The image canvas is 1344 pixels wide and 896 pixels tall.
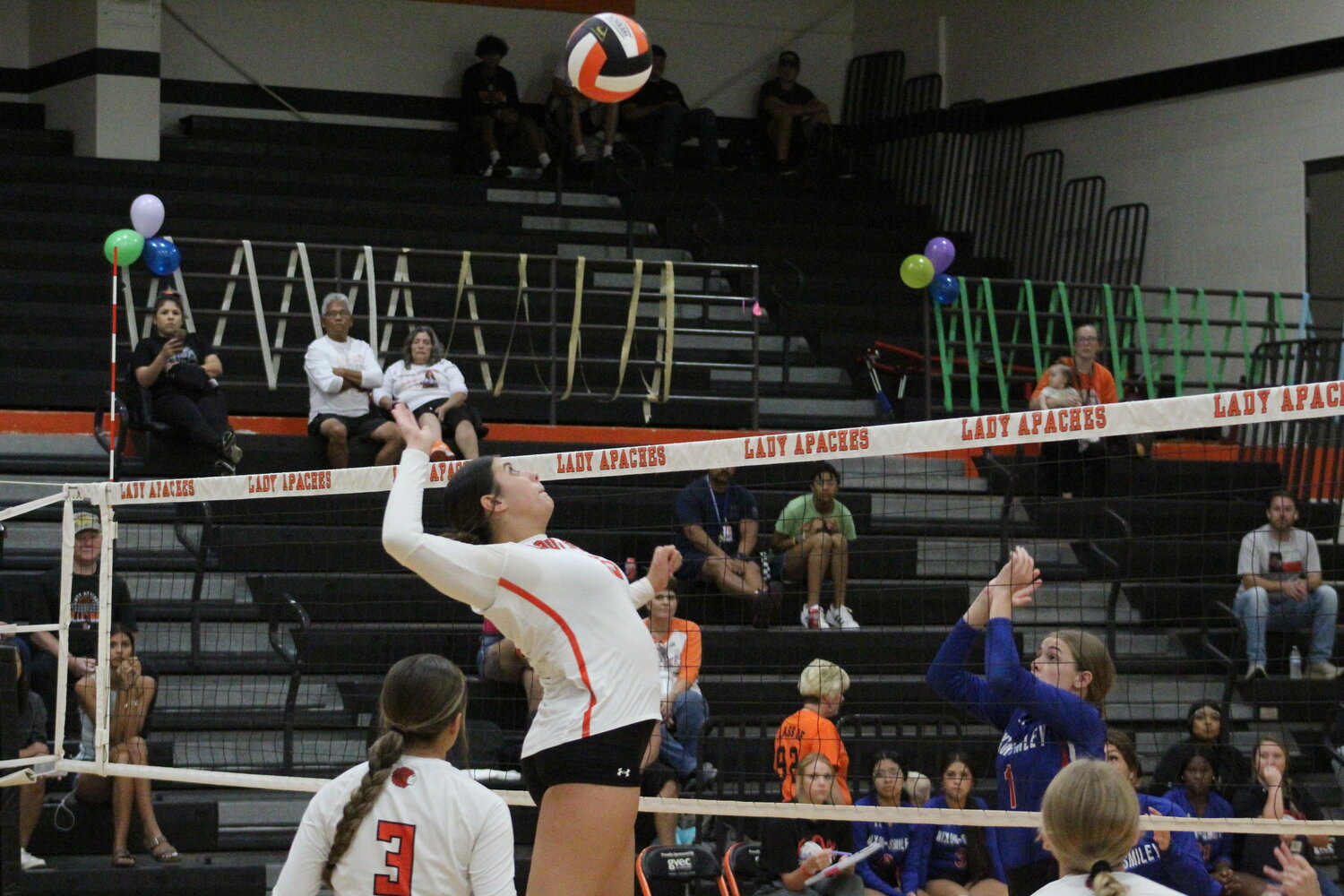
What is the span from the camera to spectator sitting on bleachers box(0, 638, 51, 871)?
8.27 metres

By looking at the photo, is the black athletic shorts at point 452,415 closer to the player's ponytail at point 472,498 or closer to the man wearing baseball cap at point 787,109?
the player's ponytail at point 472,498

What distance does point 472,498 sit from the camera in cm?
459

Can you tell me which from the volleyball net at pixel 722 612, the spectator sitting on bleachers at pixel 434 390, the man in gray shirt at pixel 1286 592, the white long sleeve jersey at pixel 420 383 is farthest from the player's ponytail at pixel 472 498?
the white long sleeve jersey at pixel 420 383

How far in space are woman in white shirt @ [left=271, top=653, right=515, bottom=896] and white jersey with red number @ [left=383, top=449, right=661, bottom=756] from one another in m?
0.46

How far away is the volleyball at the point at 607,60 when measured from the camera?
10.5 metres

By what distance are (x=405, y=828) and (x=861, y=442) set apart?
2.91 meters

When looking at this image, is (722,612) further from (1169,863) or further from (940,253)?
(940,253)

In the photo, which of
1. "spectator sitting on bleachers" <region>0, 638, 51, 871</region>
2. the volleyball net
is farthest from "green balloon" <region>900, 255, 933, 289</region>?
"spectator sitting on bleachers" <region>0, 638, 51, 871</region>

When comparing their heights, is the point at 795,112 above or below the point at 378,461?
above

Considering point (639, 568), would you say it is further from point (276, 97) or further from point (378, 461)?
point (276, 97)

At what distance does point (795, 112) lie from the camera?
61.3 feet

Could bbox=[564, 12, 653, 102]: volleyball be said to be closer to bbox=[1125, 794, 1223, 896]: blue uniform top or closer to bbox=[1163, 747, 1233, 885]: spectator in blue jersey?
bbox=[1163, 747, 1233, 885]: spectator in blue jersey

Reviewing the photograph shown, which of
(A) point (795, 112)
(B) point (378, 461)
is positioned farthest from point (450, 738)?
(A) point (795, 112)

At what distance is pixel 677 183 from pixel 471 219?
2.58 m
